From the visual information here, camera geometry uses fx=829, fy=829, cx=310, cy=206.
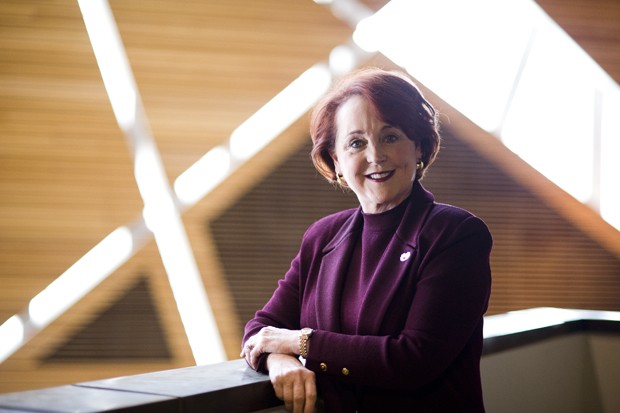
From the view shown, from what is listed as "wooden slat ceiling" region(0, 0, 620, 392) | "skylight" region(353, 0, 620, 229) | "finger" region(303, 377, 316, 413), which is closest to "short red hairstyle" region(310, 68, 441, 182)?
"finger" region(303, 377, 316, 413)

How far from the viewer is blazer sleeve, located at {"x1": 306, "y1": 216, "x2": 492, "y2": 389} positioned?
60.2 inches

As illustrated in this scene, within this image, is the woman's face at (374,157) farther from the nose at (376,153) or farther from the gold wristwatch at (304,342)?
the gold wristwatch at (304,342)

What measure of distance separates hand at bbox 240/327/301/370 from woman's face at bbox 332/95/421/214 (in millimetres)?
330

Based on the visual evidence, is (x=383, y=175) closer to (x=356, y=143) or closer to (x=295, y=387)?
(x=356, y=143)

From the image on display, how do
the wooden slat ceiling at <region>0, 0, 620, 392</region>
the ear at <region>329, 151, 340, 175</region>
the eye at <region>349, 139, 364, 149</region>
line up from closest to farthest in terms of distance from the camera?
the eye at <region>349, 139, 364, 149</region>
the ear at <region>329, 151, 340, 175</region>
the wooden slat ceiling at <region>0, 0, 620, 392</region>

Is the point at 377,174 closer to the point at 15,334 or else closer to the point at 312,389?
the point at 312,389

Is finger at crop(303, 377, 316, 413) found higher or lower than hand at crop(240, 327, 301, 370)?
lower

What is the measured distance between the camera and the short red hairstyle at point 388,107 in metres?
1.70

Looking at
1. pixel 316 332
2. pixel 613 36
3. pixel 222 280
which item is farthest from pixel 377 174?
pixel 613 36

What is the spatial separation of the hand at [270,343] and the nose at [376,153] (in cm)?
38

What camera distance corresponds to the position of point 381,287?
164 cm

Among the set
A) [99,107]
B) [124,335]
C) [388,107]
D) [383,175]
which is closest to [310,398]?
[383,175]

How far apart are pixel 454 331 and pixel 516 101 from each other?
4.03 meters

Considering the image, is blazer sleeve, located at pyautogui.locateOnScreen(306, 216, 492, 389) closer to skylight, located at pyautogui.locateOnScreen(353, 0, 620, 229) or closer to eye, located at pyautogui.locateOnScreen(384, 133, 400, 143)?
eye, located at pyautogui.locateOnScreen(384, 133, 400, 143)
